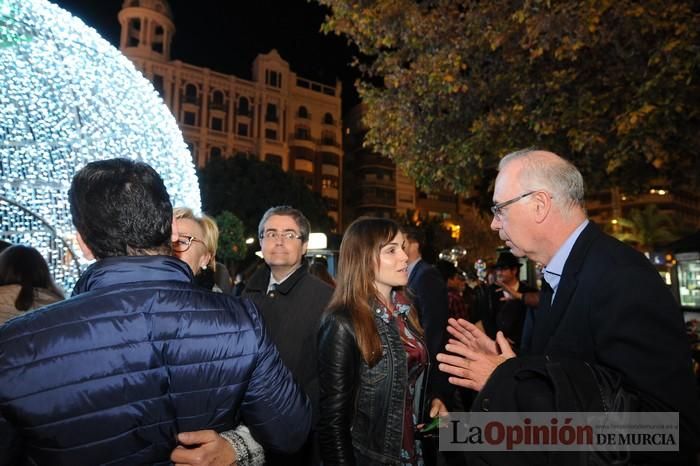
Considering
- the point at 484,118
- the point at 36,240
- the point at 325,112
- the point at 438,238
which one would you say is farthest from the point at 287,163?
the point at 36,240

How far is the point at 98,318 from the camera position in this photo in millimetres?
1308

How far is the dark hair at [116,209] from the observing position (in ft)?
4.70

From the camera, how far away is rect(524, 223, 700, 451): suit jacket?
1.41 m

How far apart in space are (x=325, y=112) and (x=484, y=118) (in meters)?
45.5

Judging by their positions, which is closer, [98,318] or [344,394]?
[98,318]

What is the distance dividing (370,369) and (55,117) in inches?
141

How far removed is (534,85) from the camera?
23.3ft

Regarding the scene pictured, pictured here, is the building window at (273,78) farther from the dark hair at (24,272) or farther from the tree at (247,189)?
the dark hair at (24,272)

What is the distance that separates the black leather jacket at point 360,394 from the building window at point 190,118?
43.9 m

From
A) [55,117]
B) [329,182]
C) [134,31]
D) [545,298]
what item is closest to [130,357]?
[545,298]

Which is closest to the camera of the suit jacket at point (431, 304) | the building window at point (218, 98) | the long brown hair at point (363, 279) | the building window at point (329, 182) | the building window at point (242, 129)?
the long brown hair at point (363, 279)

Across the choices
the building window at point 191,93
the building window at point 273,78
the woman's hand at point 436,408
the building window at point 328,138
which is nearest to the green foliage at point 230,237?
the building window at point 191,93

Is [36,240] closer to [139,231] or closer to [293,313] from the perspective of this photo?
[293,313]

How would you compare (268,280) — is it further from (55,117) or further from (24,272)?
(55,117)
